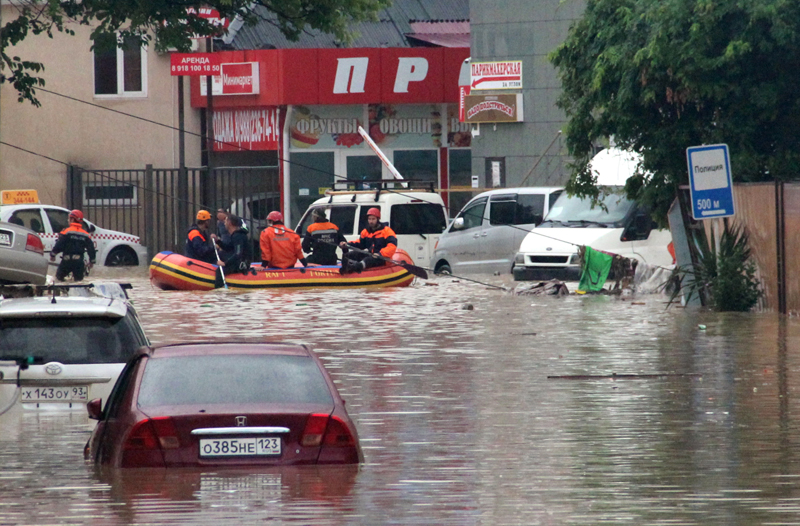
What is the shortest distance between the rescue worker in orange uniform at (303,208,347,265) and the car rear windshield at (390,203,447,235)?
2151mm

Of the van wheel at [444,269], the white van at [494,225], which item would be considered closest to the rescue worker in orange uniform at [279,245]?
the white van at [494,225]

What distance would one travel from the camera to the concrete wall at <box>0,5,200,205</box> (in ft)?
127

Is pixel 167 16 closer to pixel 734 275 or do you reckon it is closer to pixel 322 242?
pixel 734 275

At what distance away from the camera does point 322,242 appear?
92.2 feet

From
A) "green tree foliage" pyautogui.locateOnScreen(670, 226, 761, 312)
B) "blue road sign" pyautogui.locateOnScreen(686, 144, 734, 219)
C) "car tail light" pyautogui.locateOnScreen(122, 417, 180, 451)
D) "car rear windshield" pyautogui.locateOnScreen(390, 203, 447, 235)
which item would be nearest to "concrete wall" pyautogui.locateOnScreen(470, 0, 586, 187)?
"car rear windshield" pyautogui.locateOnScreen(390, 203, 447, 235)

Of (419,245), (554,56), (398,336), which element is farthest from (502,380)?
(419,245)

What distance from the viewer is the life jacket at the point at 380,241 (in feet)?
90.9

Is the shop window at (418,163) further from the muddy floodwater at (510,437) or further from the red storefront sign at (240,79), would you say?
the muddy floodwater at (510,437)

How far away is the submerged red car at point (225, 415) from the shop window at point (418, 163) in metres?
31.7

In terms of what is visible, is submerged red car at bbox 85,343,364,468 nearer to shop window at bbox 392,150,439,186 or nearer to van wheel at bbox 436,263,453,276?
van wheel at bbox 436,263,453,276

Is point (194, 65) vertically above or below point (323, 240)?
above

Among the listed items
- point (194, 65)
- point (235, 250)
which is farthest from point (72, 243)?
point (194, 65)

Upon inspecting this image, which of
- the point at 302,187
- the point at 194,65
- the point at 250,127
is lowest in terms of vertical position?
the point at 302,187

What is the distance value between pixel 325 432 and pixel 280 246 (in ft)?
62.7
